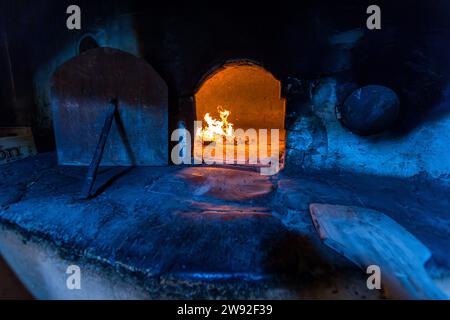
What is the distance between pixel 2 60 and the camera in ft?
12.9

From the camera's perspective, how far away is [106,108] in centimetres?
294

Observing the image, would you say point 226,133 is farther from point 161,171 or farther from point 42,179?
point 42,179

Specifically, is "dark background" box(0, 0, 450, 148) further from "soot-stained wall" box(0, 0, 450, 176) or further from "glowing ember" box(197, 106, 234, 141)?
"glowing ember" box(197, 106, 234, 141)

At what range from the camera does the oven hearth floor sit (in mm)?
1293

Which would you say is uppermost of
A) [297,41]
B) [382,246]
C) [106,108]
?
[297,41]

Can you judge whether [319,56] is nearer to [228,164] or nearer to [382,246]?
[228,164]

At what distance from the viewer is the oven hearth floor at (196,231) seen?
1.29 meters

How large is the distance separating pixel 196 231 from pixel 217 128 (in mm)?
4437

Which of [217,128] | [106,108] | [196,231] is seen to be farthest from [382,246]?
[217,128]

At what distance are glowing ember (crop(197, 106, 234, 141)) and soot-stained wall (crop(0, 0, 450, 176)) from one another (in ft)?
8.62

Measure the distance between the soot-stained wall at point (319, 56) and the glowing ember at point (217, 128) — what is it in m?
2.63

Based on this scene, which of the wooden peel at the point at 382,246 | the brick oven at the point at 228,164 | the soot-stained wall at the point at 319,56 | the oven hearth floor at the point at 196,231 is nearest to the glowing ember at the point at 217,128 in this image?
the brick oven at the point at 228,164

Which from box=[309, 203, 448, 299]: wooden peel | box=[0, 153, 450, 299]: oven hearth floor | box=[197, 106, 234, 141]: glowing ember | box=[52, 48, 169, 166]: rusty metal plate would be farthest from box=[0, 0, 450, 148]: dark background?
box=[197, 106, 234, 141]: glowing ember

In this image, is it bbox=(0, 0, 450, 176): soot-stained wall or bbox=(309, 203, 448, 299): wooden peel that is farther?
bbox=(0, 0, 450, 176): soot-stained wall
